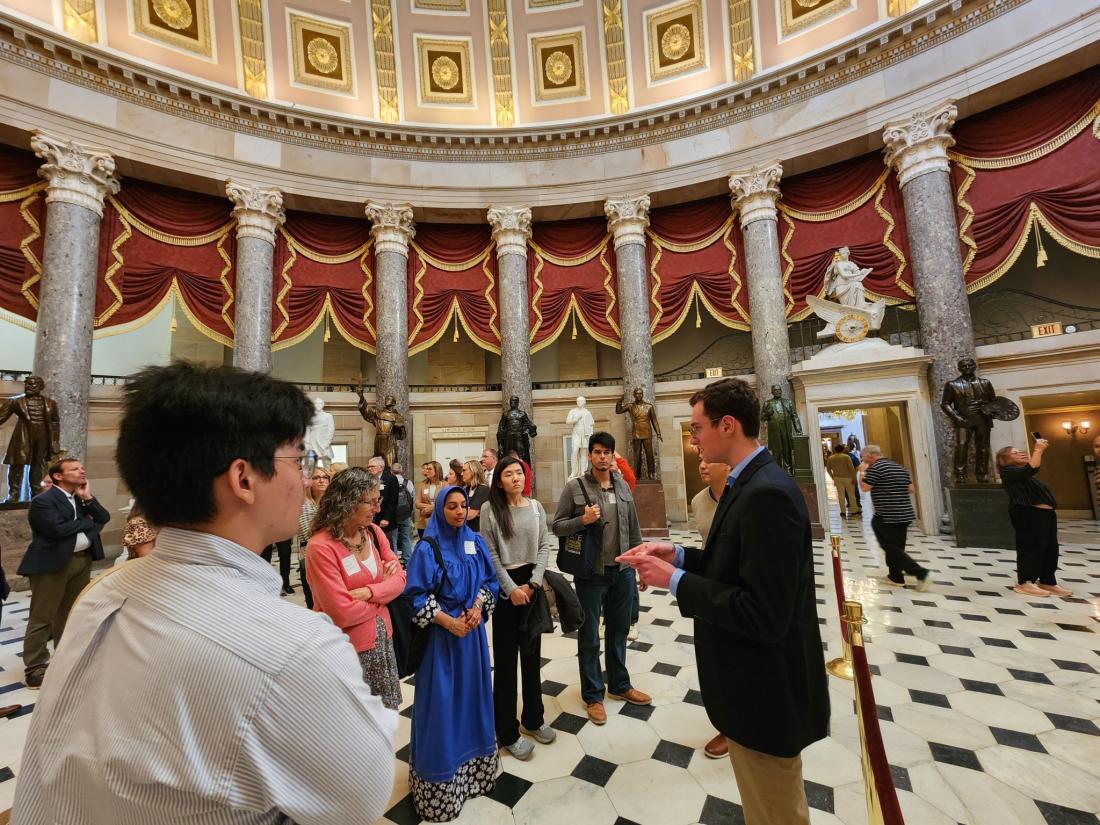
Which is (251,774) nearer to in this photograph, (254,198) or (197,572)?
(197,572)

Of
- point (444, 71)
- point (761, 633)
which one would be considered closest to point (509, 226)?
point (444, 71)

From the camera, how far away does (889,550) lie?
532cm

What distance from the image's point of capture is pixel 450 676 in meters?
2.31

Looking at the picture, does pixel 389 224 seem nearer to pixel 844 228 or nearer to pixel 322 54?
pixel 322 54

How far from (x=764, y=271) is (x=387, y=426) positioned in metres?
8.40

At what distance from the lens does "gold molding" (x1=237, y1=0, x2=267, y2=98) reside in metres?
10.4

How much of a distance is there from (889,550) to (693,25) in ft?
39.2

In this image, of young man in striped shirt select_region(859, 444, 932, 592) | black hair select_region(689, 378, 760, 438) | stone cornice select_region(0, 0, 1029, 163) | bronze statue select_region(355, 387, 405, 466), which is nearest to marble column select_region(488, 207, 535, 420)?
stone cornice select_region(0, 0, 1029, 163)

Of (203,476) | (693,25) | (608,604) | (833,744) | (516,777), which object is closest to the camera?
(203,476)

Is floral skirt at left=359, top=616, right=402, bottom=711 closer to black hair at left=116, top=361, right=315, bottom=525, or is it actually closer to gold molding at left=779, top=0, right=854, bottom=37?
black hair at left=116, top=361, right=315, bottom=525

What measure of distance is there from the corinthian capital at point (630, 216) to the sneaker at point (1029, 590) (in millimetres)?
8749

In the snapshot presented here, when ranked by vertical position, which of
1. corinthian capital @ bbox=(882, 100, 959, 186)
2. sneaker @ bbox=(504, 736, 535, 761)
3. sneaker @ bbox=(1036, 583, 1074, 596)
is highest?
corinthian capital @ bbox=(882, 100, 959, 186)

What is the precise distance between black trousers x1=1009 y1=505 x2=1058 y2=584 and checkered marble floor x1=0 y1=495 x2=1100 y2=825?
1.21 ft

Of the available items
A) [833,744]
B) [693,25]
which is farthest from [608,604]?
[693,25]
